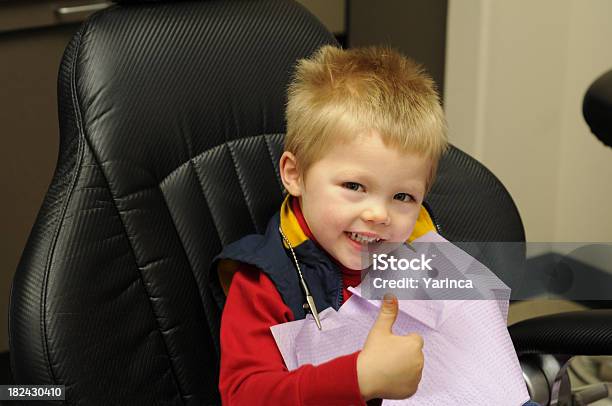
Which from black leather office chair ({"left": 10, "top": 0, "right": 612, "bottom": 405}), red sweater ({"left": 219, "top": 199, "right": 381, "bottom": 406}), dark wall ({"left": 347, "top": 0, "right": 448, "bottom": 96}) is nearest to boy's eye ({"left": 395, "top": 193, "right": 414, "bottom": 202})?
red sweater ({"left": 219, "top": 199, "right": 381, "bottom": 406})

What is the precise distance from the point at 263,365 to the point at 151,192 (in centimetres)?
25

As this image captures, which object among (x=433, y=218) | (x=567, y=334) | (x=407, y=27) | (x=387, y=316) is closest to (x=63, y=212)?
(x=387, y=316)

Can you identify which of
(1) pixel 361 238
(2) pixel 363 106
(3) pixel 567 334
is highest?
(2) pixel 363 106

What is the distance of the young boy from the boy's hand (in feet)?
0.20

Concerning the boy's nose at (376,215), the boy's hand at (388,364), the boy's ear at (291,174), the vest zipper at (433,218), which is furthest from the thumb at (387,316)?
the vest zipper at (433,218)

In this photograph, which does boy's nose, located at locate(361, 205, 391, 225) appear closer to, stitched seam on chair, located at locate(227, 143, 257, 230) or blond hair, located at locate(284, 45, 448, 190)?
blond hair, located at locate(284, 45, 448, 190)

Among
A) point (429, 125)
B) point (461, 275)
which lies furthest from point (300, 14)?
point (461, 275)

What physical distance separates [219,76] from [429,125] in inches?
11.4

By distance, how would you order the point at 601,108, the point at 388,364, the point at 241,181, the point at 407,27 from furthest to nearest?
the point at 407,27
the point at 601,108
the point at 241,181
the point at 388,364

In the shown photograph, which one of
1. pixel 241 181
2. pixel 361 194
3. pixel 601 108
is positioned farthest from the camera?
pixel 601 108

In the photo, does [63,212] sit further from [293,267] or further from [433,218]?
[433,218]

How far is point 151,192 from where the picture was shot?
1.06 m

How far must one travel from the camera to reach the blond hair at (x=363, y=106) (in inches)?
39.0

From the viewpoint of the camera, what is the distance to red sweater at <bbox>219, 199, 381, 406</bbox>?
893 millimetres
